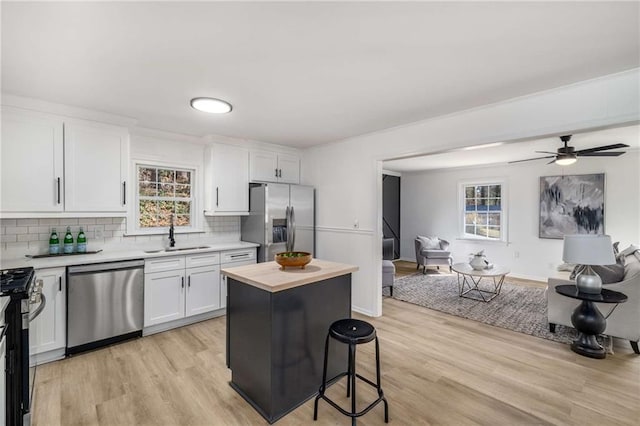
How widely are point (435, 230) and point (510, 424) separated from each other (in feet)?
19.4

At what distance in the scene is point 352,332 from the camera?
1.88 m

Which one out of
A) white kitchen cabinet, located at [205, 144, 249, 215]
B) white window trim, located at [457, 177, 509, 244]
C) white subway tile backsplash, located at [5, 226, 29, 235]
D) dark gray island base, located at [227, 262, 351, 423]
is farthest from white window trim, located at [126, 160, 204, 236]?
white window trim, located at [457, 177, 509, 244]

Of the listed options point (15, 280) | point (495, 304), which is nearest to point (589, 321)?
point (495, 304)

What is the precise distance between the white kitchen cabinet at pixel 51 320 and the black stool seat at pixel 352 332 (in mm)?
2614

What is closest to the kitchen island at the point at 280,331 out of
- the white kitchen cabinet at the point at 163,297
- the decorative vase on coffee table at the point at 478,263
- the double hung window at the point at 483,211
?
the white kitchen cabinet at the point at 163,297

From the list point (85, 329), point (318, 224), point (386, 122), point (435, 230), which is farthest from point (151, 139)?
point (435, 230)

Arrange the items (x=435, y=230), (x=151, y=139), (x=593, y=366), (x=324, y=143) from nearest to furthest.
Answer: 1. (x=593, y=366)
2. (x=151, y=139)
3. (x=324, y=143)
4. (x=435, y=230)

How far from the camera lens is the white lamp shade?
2672 millimetres

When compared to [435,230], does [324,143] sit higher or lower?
higher

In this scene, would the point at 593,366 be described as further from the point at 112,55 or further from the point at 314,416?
the point at 112,55

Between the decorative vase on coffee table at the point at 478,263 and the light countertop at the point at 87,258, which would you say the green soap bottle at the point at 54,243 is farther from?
the decorative vase on coffee table at the point at 478,263

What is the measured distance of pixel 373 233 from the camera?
3902 mm

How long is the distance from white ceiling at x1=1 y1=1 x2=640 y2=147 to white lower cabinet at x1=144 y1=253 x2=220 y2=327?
1.74 m

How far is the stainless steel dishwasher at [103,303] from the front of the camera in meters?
2.79
